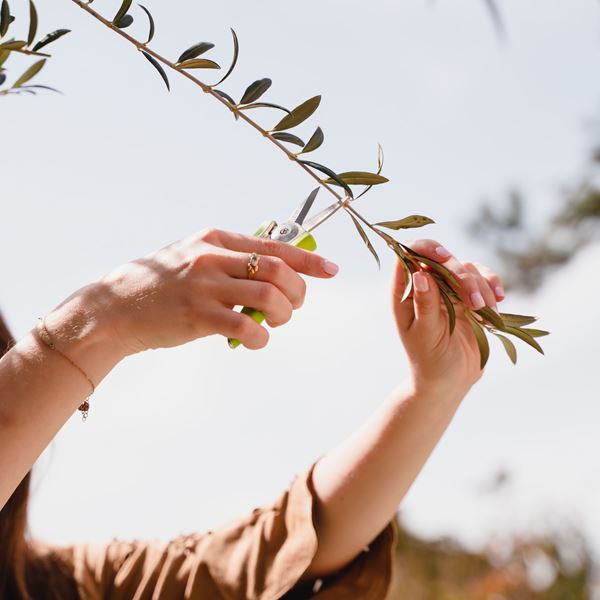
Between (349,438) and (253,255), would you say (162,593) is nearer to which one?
(349,438)

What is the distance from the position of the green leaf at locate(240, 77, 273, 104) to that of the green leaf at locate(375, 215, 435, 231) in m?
0.13

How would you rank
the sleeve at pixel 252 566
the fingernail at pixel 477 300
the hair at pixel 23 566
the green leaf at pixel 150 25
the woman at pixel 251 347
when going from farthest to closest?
1. the hair at pixel 23 566
2. the sleeve at pixel 252 566
3. the fingernail at pixel 477 300
4. the woman at pixel 251 347
5. the green leaf at pixel 150 25

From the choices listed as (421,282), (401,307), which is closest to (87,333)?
(421,282)

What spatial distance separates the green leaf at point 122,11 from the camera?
0.52 m

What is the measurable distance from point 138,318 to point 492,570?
20.6ft

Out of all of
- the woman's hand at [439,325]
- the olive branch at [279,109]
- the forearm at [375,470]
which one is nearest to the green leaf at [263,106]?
the olive branch at [279,109]

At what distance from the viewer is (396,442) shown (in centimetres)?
107

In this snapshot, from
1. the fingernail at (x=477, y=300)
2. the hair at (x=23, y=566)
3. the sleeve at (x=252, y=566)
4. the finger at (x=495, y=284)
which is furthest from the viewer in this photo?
the hair at (x=23, y=566)

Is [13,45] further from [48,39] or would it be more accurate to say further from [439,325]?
[439,325]

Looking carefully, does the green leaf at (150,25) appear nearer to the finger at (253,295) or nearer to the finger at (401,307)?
the finger at (253,295)

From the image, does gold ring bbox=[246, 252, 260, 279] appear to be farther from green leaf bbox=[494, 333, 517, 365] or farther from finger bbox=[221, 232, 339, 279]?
green leaf bbox=[494, 333, 517, 365]

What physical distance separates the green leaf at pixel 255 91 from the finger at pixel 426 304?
268 millimetres

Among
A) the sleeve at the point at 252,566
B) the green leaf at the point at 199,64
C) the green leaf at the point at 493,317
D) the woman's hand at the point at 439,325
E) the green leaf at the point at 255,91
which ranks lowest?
the sleeve at the point at 252,566

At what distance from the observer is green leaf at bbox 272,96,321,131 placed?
56cm
